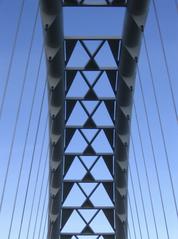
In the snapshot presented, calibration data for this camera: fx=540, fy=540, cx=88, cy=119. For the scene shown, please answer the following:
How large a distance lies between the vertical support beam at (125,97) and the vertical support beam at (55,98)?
2872 millimetres

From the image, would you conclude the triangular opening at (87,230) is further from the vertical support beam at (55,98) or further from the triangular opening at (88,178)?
the triangular opening at (88,178)

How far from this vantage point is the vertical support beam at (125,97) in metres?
21.9

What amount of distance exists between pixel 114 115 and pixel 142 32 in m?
8.40

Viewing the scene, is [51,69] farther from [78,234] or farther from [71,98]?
[78,234]

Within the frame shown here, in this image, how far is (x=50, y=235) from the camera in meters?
39.2

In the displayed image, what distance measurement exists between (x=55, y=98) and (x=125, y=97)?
3595mm

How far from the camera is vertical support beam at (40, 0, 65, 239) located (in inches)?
858

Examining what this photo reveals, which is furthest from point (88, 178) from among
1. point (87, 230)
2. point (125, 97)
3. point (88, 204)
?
point (125, 97)

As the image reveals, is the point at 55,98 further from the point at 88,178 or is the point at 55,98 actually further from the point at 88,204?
the point at 88,204

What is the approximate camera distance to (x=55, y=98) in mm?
27469

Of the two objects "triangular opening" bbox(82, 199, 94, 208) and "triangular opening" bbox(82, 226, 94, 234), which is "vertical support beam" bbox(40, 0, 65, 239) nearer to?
"triangular opening" bbox(82, 199, 94, 208)

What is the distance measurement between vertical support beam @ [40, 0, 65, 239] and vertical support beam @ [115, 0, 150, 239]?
2872 mm

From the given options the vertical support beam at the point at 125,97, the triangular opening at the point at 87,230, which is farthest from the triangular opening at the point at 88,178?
the triangular opening at the point at 87,230

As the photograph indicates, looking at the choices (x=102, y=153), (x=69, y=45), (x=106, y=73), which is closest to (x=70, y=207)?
(x=102, y=153)
